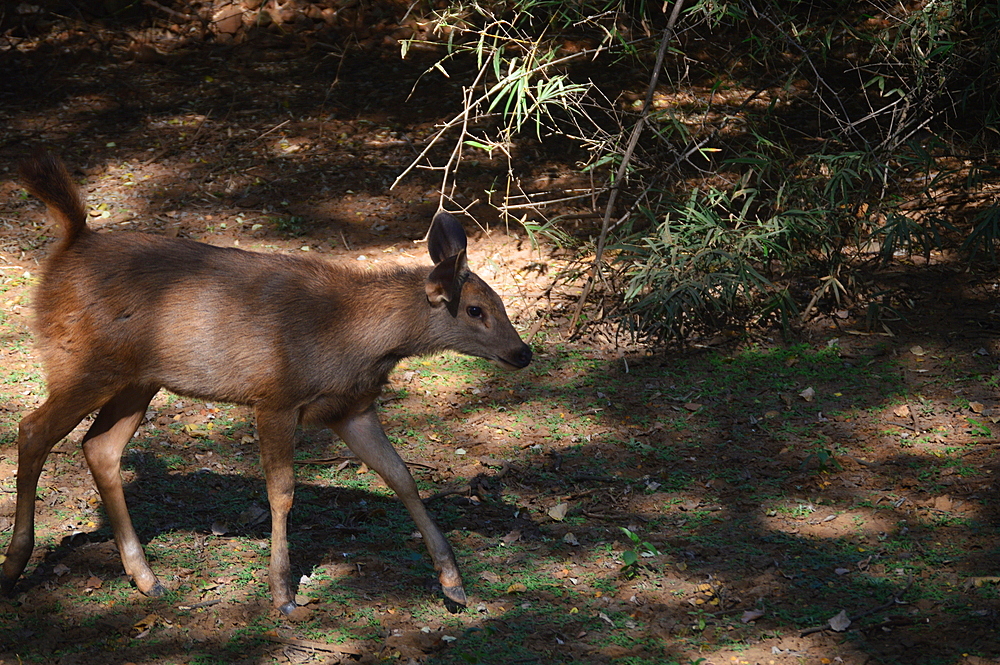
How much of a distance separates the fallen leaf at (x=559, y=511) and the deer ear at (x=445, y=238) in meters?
1.54

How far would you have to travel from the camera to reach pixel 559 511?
5.49m

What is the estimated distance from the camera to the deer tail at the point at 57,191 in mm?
4582

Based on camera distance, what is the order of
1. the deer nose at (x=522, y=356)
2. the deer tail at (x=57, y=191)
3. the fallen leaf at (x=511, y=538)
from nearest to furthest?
the deer tail at (x=57, y=191) → the deer nose at (x=522, y=356) → the fallen leaf at (x=511, y=538)

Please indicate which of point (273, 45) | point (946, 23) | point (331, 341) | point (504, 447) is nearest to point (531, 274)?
point (504, 447)

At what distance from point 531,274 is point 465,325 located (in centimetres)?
405

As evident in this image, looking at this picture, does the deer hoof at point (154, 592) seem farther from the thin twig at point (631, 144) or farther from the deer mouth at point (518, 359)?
the thin twig at point (631, 144)

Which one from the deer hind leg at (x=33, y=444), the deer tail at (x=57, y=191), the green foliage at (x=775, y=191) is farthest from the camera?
the green foliage at (x=775, y=191)

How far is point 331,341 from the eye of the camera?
4605 millimetres

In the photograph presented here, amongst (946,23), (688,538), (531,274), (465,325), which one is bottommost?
(531,274)

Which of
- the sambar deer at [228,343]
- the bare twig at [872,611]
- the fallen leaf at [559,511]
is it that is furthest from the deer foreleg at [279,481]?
the bare twig at [872,611]

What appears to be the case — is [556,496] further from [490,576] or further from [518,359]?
[518,359]

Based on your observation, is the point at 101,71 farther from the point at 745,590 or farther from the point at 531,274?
the point at 745,590

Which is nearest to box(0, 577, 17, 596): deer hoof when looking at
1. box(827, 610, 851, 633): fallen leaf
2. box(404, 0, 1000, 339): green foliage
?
box(827, 610, 851, 633): fallen leaf

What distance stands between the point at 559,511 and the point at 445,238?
5.41 ft
